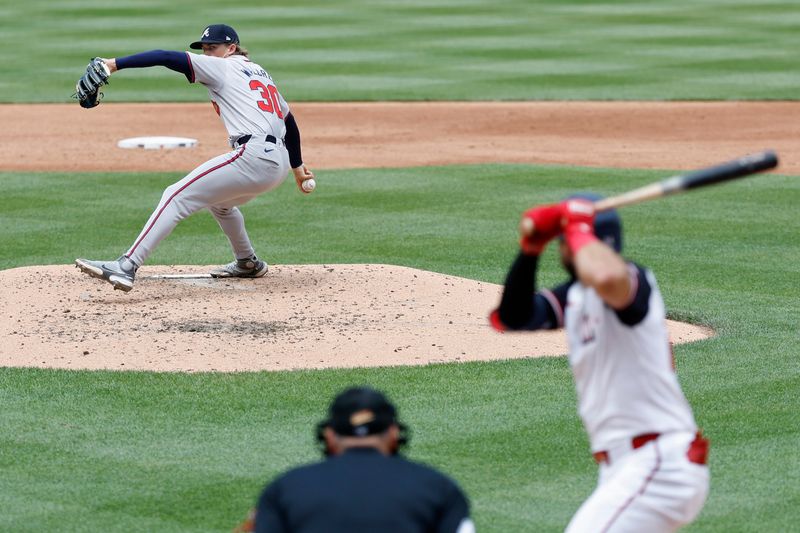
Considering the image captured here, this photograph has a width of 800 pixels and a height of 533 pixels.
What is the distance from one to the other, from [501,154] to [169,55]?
8927 millimetres

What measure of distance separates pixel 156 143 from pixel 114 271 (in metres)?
9.42

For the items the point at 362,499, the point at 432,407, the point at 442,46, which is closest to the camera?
the point at 362,499

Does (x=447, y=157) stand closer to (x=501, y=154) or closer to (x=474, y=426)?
(x=501, y=154)

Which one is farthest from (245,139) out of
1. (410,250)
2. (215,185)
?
(410,250)

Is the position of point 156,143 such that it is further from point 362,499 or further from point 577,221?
point 362,499

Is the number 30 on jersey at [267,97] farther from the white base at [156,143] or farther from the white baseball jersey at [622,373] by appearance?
the white base at [156,143]

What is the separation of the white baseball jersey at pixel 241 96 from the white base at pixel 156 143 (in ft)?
29.0

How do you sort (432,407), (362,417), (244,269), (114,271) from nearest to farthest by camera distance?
(362,417)
(432,407)
(114,271)
(244,269)

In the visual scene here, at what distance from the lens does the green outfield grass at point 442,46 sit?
25375mm

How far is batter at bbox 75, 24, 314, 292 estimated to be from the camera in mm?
10422

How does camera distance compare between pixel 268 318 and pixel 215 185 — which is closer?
pixel 268 318

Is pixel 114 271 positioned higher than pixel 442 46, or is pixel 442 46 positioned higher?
pixel 114 271

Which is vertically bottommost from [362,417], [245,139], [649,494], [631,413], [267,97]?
[245,139]

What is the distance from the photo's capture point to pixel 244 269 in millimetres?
11336
